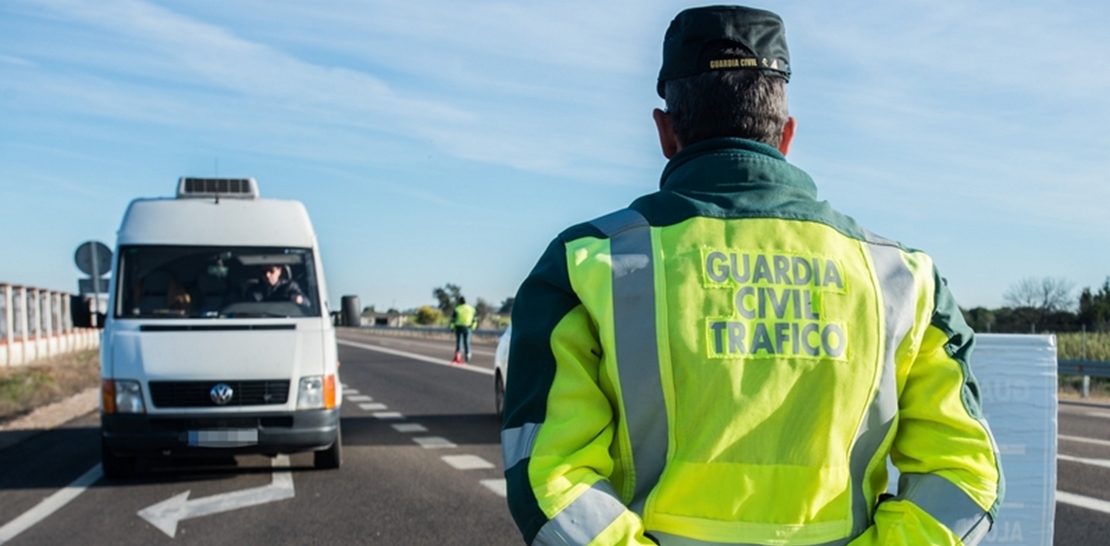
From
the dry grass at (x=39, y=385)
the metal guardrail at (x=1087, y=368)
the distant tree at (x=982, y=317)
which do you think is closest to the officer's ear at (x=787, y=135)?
the dry grass at (x=39, y=385)

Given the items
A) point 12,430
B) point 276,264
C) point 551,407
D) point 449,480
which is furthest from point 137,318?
point 551,407

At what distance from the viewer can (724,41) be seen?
217cm

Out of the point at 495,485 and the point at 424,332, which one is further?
the point at 424,332

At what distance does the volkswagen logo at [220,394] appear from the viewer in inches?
386

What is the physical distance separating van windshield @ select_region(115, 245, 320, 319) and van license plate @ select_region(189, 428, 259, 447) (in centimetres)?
113

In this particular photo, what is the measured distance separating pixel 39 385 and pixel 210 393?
40.8 feet

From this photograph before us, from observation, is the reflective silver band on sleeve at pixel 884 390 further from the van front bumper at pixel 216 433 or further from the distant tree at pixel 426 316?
the distant tree at pixel 426 316

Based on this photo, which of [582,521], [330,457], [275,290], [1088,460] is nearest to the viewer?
[582,521]

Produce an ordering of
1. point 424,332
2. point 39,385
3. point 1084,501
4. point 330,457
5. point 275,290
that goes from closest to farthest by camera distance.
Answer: point 1084,501 → point 330,457 → point 275,290 → point 39,385 → point 424,332

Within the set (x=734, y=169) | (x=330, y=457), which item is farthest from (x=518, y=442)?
(x=330, y=457)

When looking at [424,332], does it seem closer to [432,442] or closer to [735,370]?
[432,442]

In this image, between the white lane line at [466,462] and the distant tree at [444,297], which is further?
the distant tree at [444,297]

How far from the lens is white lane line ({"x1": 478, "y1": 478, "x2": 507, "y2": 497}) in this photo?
905cm

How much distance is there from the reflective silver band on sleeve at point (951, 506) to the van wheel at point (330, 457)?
346 inches
